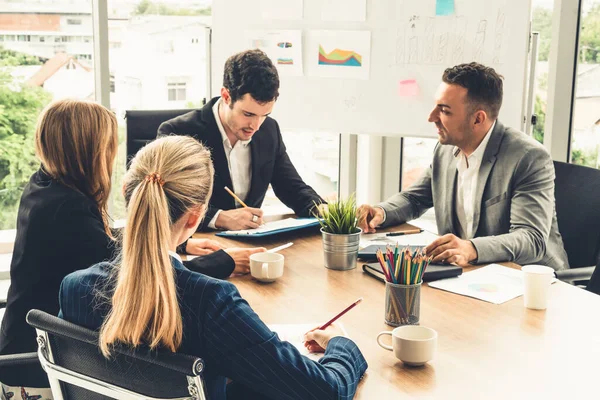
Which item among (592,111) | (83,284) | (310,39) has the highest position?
(310,39)

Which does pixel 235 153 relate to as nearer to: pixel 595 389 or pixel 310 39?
pixel 310 39

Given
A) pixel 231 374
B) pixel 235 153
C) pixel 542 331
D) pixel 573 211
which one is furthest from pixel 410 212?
pixel 231 374

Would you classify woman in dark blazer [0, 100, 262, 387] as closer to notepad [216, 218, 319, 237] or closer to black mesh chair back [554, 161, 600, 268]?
notepad [216, 218, 319, 237]

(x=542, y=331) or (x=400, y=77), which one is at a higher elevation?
(x=400, y=77)

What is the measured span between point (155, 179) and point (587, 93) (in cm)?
270

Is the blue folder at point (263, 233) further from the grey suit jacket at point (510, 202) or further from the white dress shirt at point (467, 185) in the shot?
the white dress shirt at point (467, 185)

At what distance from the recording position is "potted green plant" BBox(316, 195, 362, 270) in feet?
6.62

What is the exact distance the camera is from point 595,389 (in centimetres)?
133

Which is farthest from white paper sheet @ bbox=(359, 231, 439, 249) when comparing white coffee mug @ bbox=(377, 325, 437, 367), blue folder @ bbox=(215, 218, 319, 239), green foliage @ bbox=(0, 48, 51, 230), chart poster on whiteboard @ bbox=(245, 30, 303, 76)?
green foliage @ bbox=(0, 48, 51, 230)

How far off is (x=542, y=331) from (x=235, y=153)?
5.24 ft

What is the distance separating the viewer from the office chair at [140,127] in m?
2.86

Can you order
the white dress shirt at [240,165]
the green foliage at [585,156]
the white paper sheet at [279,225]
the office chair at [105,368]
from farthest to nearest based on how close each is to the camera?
the green foliage at [585,156] < the white dress shirt at [240,165] < the white paper sheet at [279,225] < the office chair at [105,368]

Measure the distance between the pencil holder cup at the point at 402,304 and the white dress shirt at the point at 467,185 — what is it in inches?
39.9

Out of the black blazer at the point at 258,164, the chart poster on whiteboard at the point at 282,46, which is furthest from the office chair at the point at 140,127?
the chart poster on whiteboard at the point at 282,46
